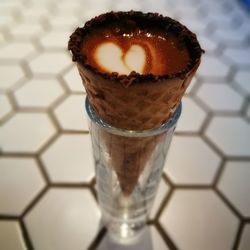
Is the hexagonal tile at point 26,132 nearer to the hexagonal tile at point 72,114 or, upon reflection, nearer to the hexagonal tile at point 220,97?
the hexagonal tile at point 72,114

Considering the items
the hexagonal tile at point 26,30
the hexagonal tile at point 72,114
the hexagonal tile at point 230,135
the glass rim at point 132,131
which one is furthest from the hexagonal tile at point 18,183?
the hexagonal tile at point 26,30

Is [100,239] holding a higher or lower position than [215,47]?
lower

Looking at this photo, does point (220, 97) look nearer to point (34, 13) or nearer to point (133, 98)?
point (133, 98)

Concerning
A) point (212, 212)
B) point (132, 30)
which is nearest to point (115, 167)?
point (132, 30)

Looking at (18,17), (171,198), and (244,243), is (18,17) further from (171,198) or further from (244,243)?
(244,243)

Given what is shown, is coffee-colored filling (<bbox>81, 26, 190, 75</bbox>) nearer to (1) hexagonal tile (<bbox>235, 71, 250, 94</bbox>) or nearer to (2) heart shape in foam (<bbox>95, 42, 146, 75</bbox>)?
(2) heart shape in foam (<bbox>95, 42, 146, 75</bbox>)

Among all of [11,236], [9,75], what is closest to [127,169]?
[11,236]
